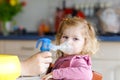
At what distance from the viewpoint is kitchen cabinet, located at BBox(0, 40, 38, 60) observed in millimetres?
2926

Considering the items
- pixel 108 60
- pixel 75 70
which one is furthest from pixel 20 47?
pixel 75 70

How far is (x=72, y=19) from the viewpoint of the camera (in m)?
1.39

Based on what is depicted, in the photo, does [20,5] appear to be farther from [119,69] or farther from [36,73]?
[36,73]

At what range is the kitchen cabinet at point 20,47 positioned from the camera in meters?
2.93

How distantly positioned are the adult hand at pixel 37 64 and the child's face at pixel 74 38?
22 cm

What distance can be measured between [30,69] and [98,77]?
0.40m

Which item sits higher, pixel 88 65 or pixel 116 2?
pixel 116 2

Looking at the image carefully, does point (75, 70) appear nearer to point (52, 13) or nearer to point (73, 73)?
point (73, 73)

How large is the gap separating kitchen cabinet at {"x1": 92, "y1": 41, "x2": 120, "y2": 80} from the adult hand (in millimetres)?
1644

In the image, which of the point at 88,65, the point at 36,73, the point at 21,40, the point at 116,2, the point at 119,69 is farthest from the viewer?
the point at 116,2

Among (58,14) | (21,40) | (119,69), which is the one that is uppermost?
(58,14)

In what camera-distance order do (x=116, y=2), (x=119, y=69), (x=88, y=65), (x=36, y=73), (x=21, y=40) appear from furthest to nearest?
(x=116, y=2)
(x=21, y=40)
(x=119, y=69)
(x=88, y=65)
(x=36, y=73)

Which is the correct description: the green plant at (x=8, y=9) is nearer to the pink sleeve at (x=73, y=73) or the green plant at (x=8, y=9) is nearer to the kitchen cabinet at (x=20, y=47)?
the kitchen cabinet at (x=20, y=47)

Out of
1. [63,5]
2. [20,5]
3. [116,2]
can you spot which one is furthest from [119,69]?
[20,5]
